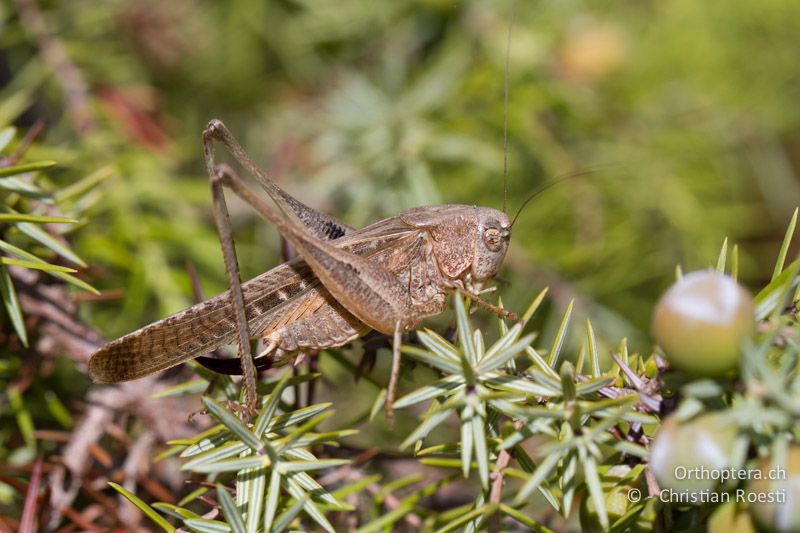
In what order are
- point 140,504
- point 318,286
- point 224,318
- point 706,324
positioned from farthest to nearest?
point 318,286
point 224,318
point 140,504
point 706,324

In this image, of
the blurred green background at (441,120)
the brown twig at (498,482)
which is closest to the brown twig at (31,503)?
the blurred green background at (441,120)

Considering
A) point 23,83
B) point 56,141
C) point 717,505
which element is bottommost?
point 717,505

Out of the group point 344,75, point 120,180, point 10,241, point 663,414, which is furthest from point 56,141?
point 663,414

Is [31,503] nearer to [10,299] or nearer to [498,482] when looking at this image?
[10,299]

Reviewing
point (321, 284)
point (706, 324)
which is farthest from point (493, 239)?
point (706, 324)

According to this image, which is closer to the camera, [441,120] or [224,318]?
[224,318]

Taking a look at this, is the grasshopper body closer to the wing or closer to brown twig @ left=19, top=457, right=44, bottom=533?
the wing

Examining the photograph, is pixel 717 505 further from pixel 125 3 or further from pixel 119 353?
pixel 125 3

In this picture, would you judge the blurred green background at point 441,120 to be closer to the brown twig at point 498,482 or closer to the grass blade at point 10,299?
the grass blade at point 10,299
